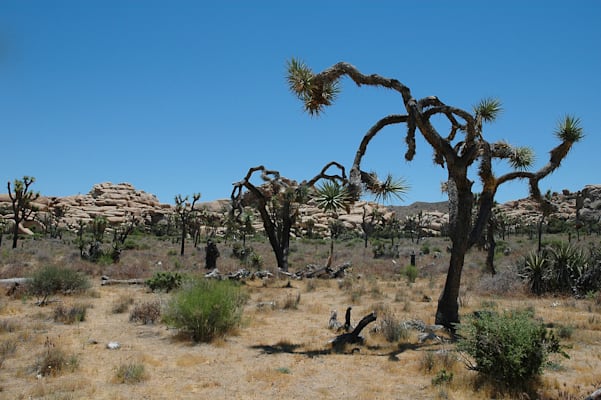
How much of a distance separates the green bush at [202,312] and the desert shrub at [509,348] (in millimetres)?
4771

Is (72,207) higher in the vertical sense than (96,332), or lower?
higher

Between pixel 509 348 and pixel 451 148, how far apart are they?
4707mm

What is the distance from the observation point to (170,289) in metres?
15.5

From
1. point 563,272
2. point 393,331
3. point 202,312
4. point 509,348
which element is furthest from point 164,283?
point 563,272

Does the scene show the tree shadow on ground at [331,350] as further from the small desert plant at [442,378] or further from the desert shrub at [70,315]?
the desert shrub at [70,315]

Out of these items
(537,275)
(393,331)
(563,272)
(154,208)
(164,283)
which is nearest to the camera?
(393,331)

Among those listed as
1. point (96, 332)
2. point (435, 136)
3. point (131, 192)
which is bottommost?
point (96, 332)

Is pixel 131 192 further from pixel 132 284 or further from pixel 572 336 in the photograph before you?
pixel 572 336

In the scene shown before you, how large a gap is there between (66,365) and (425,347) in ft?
19.5

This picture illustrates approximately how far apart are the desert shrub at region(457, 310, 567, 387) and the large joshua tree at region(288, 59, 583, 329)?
339 centimetres

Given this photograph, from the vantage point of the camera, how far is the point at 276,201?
2059cm

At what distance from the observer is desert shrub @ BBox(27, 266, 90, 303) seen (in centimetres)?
1363

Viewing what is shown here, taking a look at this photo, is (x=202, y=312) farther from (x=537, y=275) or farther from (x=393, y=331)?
(x=537, y=275)

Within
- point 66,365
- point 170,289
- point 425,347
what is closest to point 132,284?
point 170,289
